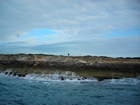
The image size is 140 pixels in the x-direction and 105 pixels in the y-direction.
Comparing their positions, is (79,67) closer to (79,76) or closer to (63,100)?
(79,76)

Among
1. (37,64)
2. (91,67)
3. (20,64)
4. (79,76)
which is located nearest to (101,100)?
(79,76)

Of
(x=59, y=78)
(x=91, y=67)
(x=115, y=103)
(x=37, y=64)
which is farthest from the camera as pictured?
(x=37, y=64)

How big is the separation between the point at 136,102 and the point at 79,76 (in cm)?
1285

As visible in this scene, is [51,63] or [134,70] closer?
[134,70]

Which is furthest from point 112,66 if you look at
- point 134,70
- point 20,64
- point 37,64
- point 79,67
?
point 20,64

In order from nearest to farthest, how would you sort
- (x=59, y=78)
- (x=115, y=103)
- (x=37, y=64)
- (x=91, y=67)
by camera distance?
(x=115, y=103)
(x=59, y=78)
(x=91, y=67)
(x=37, y=64)

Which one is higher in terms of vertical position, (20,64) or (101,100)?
(20,64)

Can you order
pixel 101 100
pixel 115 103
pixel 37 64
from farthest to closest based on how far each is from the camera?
pixel 37 64, pixel 101 100, pixel 115 103

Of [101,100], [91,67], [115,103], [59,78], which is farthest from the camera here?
[91,67]

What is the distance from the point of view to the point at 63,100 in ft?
44.0

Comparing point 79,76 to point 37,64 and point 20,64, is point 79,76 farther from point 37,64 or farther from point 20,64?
point 20,64

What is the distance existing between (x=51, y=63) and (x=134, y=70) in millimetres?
13154

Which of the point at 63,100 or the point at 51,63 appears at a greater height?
the point at 51,63

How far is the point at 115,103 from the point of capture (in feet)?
41.7
